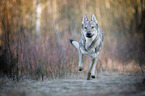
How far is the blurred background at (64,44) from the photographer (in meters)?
5.29

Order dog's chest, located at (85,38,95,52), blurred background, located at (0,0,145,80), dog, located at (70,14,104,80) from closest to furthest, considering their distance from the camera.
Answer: dog, located at (70,14,104,80) < dog's chest, located at (85,38,95,52) < blurred background, located at (0,0,145,80)

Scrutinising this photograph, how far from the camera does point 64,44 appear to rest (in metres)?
6.79

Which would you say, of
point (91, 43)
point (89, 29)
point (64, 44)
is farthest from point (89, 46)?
point (64, 44)

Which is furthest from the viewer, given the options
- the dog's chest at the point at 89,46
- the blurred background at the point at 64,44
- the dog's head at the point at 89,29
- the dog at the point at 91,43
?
the blurred background at the point at 64,44

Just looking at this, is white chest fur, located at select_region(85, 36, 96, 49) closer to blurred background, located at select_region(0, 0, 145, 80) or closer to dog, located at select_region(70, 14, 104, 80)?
dog, located at select_region(70, 14, 104, 80)

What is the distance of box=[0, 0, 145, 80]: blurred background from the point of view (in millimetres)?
5293

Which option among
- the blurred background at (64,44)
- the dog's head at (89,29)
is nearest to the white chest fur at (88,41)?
the dog's head at (89,29)

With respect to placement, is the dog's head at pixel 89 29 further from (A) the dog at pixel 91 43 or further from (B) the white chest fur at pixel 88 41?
(B) the white chest fur at pixel 88 41

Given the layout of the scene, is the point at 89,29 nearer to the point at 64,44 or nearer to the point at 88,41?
the point at 88,41

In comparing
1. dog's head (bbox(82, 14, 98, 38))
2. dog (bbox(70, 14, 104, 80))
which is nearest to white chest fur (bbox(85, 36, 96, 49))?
dog (bbox(70, 14, 104, 80))

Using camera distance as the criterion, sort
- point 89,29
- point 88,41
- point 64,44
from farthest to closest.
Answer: point 64,44
point 88,41
point 89,29

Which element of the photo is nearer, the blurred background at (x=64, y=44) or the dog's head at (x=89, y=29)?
the dog's head at (x=89, y=29)

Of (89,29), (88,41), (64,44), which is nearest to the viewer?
(89,29)

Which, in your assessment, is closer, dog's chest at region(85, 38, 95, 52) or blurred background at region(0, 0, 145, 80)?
dog's chest at region(85, 38, 95, 52)
